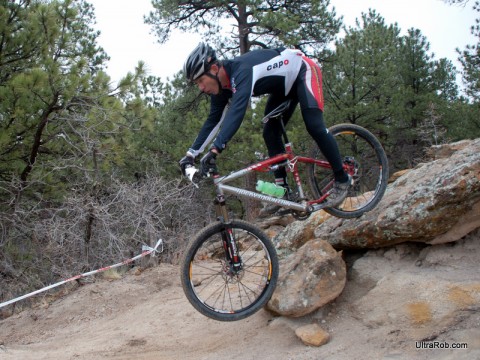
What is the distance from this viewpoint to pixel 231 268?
13.1 feet

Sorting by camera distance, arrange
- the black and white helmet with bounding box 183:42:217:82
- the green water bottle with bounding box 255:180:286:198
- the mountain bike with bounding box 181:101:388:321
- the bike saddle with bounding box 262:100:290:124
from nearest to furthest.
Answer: the black and white helmet with bounding box 183:42:217:82 < the mountain bike with bounding box 181:101:388:321 < the green water bottle with bounding box 255:180:286:198 < the bike saddle with bounding box 262:100:290:124

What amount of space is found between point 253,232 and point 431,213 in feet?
5.48

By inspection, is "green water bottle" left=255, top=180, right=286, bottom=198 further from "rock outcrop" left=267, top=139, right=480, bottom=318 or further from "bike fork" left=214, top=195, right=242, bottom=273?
"rock outcrop" left=267, top=139, right=480, bottom=318

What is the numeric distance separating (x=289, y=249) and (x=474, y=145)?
244 centimetres

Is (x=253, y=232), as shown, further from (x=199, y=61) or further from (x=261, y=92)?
(x=199, y=61)

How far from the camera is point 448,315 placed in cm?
353

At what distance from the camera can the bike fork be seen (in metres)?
3.91

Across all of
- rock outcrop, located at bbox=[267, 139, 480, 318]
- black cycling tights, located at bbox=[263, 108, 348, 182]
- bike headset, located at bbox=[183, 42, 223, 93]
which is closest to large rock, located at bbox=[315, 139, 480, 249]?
rock outcrop, located at bbox=[267, 139, 480, 318]

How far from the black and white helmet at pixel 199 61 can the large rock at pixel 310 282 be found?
2074 millimetres

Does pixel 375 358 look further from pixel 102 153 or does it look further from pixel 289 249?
pixel 102 153

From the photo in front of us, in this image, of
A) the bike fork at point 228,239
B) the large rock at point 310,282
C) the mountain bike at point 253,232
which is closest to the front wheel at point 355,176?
the mountain bike at point 253,232

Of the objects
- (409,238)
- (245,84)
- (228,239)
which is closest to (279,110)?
(245,84)

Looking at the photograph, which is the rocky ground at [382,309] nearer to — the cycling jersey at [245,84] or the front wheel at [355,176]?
the front wheel at [355,176]

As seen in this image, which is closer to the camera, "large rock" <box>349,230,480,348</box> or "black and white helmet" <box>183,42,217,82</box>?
"large rock" <box>349,230,480,348</box>
